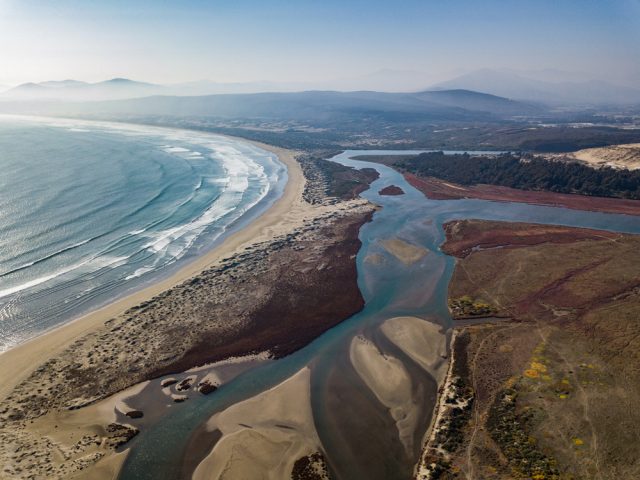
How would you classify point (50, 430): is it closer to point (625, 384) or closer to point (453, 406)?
point (453, 406)

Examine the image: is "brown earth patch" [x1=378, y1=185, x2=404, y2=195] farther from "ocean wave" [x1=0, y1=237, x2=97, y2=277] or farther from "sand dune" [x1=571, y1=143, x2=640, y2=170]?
"ocean wave" [x1=0, y1=237, x2=97, y2=277]

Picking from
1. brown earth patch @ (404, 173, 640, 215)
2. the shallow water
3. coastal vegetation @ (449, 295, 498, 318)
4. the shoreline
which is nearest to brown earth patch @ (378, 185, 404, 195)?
brown earth patch @ (404, 173, 640, 215)

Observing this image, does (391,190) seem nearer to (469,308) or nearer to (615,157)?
(469,308)

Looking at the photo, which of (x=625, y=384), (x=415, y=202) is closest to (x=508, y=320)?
(x=625, y=384)

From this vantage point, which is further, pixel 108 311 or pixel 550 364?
pixel 108 311

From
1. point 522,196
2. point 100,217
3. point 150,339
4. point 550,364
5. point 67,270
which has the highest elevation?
point 522,196

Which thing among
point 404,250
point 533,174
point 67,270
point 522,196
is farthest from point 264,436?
point 533,174

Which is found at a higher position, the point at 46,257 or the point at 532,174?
the point at 532,174
